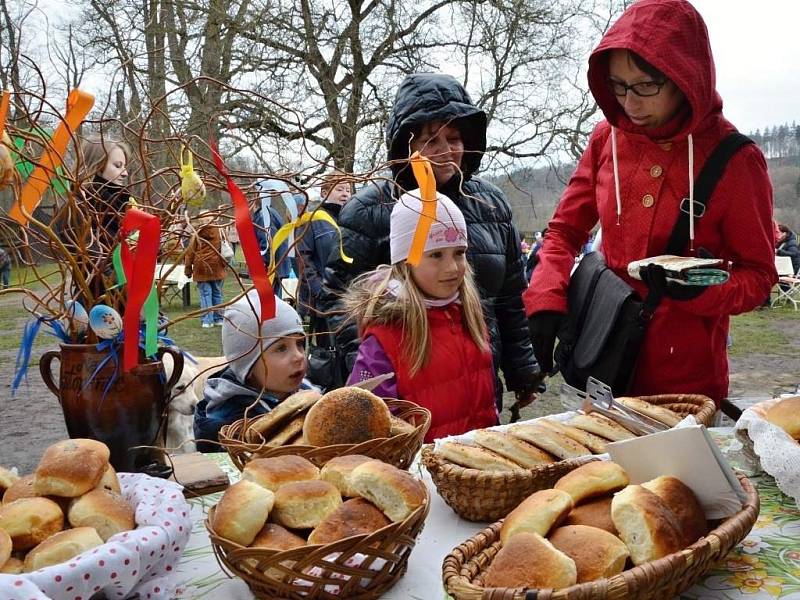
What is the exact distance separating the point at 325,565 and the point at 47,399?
6.20m

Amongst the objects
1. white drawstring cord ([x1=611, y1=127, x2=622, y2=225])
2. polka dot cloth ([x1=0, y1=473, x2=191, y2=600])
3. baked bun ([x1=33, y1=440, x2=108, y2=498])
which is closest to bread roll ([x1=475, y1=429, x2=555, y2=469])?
polka dot cloth ([x1=0, y1=473, x2=191, y2=600])

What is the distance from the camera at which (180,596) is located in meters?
1.03

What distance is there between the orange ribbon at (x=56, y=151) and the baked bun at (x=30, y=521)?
0.48 metres

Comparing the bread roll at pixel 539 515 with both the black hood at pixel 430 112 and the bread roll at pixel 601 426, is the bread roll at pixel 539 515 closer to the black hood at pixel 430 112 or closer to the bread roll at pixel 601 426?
the bread roll at pixel 601 426

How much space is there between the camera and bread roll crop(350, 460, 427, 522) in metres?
0.99

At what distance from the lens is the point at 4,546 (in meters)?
0.88

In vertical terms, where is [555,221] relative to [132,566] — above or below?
above

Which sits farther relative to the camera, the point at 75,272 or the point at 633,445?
the point at 75,272

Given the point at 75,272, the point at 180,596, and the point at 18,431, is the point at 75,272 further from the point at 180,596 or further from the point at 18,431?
the point at 18,431

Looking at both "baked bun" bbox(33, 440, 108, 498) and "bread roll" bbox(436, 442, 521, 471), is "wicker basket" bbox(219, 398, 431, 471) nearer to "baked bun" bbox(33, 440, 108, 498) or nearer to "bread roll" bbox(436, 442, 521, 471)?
"bread roll" bbox(436, 442, 521, 471)

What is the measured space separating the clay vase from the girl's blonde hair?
84 cm

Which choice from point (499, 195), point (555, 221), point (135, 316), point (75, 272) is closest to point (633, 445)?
point (135, 316)

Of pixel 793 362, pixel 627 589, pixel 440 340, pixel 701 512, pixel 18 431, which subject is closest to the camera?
pixel 627 589

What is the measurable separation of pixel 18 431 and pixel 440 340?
4288mm
